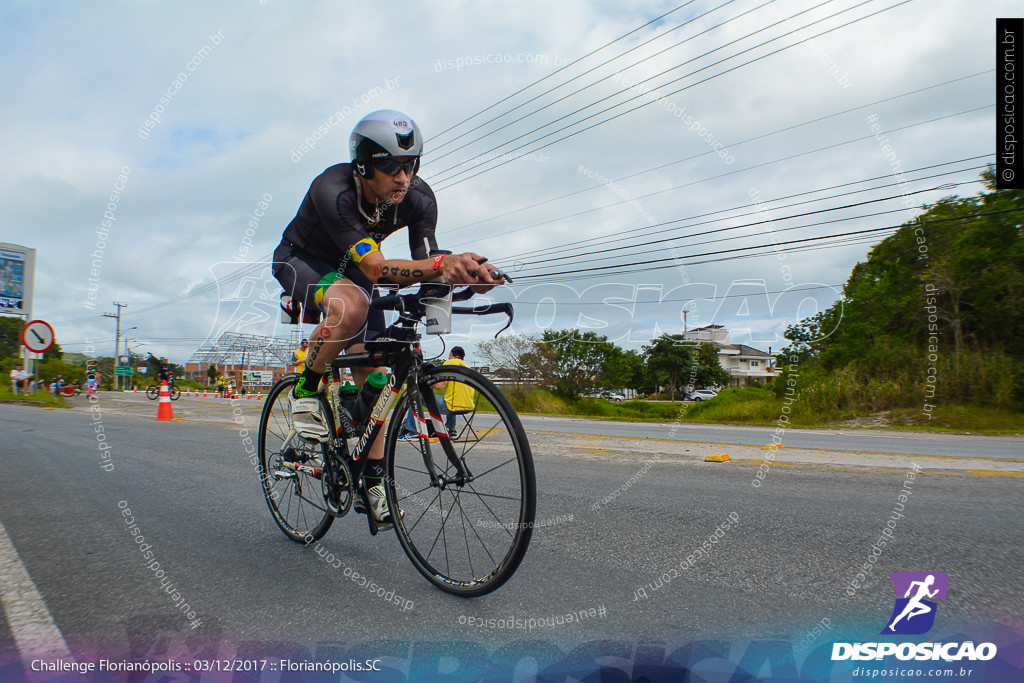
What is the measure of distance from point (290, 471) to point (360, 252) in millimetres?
1463

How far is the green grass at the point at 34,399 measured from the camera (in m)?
21.9

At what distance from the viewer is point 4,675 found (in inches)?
60.9

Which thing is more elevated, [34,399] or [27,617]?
[27,617]

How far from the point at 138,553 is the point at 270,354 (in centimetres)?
165

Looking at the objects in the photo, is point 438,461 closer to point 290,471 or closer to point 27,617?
point 290,471

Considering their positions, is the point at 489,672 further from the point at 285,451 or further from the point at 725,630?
the point at 285,451

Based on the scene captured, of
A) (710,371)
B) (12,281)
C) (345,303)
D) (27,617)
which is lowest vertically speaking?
(27,617)

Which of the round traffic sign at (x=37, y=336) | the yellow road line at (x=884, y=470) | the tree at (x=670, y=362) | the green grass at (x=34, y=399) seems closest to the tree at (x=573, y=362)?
the tree at (x=670, y=362)

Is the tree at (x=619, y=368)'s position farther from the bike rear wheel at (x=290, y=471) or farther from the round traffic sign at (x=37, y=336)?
the bike rear wheel at (x=290, y=471)

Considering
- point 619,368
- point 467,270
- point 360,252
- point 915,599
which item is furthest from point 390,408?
point 619,368

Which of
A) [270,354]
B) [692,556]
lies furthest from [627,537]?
[270,354]

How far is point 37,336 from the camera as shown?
1315 cm

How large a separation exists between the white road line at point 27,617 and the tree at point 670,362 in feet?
138

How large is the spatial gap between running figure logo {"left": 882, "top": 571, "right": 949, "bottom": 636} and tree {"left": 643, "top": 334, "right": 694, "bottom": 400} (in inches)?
1618
